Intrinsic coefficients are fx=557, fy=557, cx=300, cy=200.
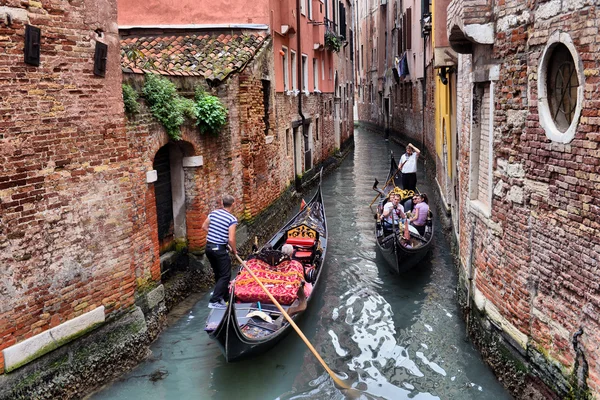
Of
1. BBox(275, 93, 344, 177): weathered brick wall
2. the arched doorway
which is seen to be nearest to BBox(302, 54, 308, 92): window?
BBox(275, 93, 344, 177): weathered brick wall

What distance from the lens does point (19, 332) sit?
370 cm

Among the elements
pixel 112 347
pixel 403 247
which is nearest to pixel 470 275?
pixel 403 247

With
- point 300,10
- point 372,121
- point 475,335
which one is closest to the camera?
point 475,335

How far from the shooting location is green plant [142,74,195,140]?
549 centimetres

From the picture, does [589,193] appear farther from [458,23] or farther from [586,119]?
[458,23]

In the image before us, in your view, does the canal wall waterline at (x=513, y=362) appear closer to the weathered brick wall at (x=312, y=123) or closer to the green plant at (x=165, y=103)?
the green plant at (x=165, y=103)

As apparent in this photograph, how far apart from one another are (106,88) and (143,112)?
0.92m

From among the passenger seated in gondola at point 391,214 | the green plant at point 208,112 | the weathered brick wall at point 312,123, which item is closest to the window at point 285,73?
the weathered brick wall at point 312,123

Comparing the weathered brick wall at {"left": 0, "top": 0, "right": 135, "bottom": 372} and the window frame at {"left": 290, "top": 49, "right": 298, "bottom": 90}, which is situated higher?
the window frame at {"left": 290, "top": 49, "right": 298, "bottom": 90}

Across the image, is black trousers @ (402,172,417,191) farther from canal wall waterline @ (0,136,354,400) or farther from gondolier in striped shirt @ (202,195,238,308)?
gondolier in striped shirt @ (202,195,238,308)

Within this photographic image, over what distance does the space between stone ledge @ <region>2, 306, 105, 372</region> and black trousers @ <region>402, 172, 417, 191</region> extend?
23.2ft

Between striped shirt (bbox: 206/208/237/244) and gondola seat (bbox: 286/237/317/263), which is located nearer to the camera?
striped shirt (bbox: 206/208/237/244)

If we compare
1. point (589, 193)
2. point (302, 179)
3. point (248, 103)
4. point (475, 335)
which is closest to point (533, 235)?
point (589, 193)

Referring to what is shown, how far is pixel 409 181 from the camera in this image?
10.4m
